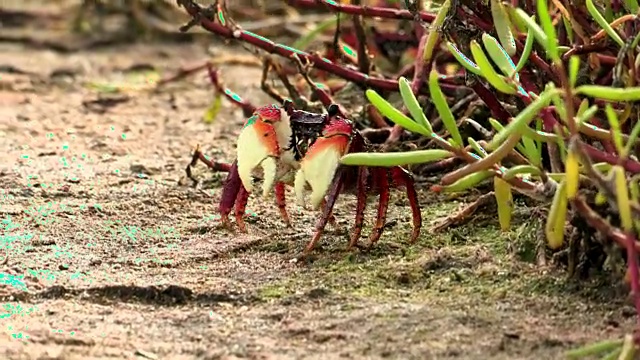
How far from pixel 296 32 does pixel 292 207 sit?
2746mm

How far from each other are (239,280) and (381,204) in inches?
18.1

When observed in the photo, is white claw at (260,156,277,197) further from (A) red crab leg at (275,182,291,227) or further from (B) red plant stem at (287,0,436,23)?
(B) red plant stem at (287,0,436,23)

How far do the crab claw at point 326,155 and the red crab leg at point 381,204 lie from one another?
163 mm

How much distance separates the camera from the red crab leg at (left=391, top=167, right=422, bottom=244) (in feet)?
10.3

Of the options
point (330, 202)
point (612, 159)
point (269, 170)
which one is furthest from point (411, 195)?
point (612, 159)

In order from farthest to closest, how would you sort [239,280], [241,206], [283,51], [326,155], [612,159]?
1. [283,51]
2. [241,206]
3. [326,155]
4. [239,280]
5. [612,159]

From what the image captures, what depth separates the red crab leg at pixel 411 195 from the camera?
313 centimetres

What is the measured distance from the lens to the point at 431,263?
287 cm

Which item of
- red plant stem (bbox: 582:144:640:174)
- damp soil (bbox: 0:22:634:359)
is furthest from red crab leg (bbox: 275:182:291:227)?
red plant stem (bbox: 582:144:640:174)

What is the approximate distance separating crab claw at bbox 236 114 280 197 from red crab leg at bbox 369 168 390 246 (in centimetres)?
28

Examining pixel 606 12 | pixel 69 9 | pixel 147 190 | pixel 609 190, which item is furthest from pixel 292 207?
pixel 69 9

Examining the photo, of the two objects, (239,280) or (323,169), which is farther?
(323,169)

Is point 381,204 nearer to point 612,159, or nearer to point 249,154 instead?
point 249,154

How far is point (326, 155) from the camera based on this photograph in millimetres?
3020
